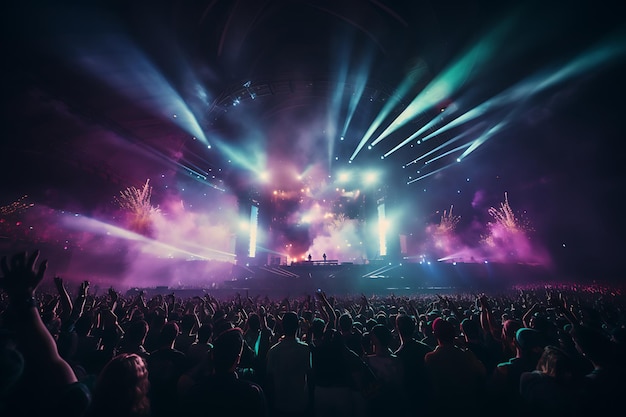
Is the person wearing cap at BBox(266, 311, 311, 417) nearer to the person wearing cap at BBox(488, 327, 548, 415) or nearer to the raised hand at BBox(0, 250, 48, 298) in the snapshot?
the person wearing cap at BBox(488, 327, 548, 415)

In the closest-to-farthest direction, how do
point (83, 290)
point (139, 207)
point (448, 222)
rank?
1. point (83, 290)
2. point (139, 207)
3. point (448, 222)

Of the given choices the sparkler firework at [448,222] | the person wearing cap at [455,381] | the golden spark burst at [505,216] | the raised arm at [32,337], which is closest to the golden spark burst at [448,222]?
the sparkler firework at [448,222]

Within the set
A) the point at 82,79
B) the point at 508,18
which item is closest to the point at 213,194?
the point at 82,79

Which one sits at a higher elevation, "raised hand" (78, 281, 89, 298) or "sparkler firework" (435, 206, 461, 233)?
"sparkler firework" (435, 206, 461, 233)

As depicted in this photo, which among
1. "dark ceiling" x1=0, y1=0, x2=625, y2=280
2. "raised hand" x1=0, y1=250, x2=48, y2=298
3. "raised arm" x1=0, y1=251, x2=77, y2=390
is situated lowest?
"raised arm" x1=0, y1=251, x2=77, y2=390

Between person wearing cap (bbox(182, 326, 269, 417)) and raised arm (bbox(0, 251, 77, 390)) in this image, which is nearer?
raised arm (bbox(0, 251, 77, 390))

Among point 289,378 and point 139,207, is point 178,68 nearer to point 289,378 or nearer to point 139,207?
point 139,207

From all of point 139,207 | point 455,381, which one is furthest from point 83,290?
point 139,207

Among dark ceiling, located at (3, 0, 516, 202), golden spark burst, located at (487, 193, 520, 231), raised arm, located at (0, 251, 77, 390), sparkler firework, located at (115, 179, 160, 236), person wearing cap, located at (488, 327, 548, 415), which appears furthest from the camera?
golden spark burst, located at (487, 193, 520, 231)

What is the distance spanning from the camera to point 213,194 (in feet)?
116

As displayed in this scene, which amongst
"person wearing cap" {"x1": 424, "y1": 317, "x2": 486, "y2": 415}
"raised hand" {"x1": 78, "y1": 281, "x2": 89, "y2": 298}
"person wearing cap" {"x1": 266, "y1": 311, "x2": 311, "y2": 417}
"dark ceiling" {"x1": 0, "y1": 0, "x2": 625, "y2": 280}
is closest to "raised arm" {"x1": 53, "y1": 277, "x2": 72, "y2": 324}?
"raised hand" {"x1": 78, "y1": 281, "x2": 89, "y2": 298}

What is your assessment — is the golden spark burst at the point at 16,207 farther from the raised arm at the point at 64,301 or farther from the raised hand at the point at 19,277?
the raised hand at the point at 19,277

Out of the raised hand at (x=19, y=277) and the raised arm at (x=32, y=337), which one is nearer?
the raised arm at (x=32, y=337)

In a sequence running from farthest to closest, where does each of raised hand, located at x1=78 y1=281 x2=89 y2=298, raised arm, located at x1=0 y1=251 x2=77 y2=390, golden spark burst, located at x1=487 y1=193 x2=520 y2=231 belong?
golden spark burst, located at x1=487 y1=193 x2=520 y2=231
raised hand, located at x1=78 y1=281 x2=89 y2=298
raised arm, located at x1=0 y1=251 x2=77 y2=390
